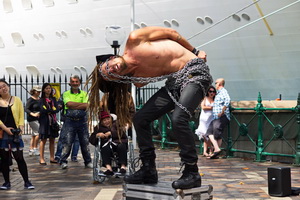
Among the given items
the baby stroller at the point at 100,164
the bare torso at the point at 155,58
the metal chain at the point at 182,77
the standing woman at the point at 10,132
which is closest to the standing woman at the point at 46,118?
the baby stroller at the point at 100,164

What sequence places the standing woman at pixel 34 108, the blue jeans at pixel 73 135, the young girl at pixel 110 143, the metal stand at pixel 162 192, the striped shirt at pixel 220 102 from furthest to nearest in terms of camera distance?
the standing woman at pixel 34 108, the striped shirt at pixel 220 102, the blue jeans at pixel 73 135, the young girl at pixel 110 143, the metal stand at pixel 162 192

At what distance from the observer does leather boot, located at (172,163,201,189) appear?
581 centimetres

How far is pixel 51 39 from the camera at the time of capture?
2747 cm

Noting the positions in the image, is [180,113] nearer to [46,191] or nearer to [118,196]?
[118,196]

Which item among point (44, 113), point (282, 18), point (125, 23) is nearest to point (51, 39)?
point (125, 23)

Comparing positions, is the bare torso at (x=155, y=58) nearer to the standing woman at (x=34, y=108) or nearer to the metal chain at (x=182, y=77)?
the metal chain at (x=182, y=77)

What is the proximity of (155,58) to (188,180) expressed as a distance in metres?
1.19

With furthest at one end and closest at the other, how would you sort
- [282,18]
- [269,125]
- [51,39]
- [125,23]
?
1. [51,39]
2. [125,23]
3. [282,18]
4. [269,125]

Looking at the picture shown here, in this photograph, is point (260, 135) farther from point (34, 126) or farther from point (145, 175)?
point (145, 175)

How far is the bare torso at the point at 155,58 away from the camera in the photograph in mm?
5859

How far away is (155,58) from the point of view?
590cm

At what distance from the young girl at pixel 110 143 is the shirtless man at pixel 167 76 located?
3330 mm

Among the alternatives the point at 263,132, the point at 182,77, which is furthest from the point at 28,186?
the point at 263,132

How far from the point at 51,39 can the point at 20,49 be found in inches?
91.2
